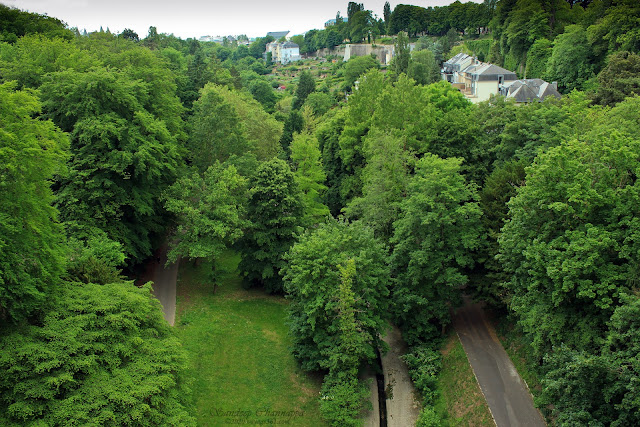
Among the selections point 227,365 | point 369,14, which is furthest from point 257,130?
point 369,14

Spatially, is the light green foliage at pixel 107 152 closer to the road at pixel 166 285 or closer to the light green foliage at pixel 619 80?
the road at pixel 166 285

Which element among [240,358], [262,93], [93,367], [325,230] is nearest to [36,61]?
[325,230]

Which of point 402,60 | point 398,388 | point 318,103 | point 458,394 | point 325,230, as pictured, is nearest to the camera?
→ point 458,394

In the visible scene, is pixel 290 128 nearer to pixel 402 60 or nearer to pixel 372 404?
pixel 402 60

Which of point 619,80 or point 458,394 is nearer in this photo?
point 458,394

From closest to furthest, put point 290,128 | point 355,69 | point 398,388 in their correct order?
point 398,388 → point 290,128 → point 355,69

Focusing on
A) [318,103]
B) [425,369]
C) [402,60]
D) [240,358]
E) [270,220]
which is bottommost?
[425,369]

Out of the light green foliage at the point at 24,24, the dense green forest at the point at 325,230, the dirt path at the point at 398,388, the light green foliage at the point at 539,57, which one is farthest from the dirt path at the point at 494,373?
the light green foliage at the point at 539,57
